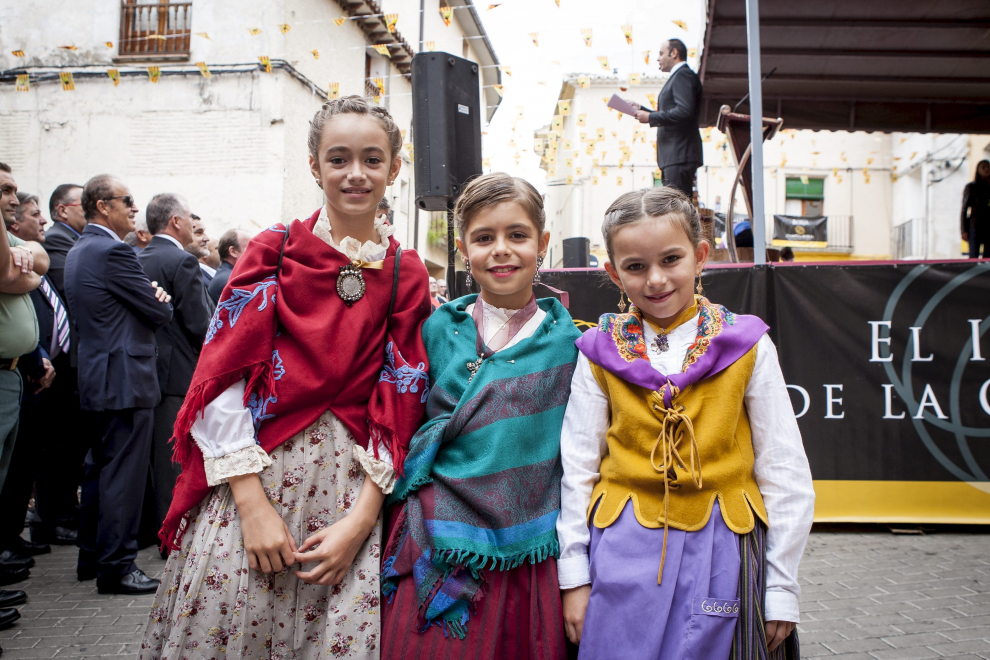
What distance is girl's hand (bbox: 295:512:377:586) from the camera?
144 cm

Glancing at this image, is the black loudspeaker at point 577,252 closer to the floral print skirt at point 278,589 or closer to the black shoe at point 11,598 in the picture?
the black shoe at point 11,598

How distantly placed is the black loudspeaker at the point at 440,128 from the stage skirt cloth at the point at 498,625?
2.75m

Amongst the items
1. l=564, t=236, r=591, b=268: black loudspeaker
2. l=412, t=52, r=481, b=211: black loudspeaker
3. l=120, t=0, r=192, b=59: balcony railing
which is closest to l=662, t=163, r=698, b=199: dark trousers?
l=564, t=236, r=591, b=268: black loudspeaker

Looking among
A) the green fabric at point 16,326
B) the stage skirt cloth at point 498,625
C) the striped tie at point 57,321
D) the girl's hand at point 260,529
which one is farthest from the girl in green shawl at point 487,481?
the striped tie at point 57,321

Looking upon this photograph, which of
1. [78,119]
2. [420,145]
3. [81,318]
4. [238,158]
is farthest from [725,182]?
[81,318]

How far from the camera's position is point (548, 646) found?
145 centimetres

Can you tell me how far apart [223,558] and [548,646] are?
2.43ft

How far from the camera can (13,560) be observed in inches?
142

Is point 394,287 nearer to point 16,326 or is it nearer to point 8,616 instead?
point 16,326


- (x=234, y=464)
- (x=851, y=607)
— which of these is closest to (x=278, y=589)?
(x=234, y=464)

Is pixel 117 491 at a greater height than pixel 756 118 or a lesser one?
lesser

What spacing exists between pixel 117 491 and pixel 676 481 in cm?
291

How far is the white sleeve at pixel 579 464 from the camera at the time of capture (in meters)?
1.49

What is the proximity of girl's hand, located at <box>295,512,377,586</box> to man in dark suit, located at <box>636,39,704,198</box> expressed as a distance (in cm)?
451
